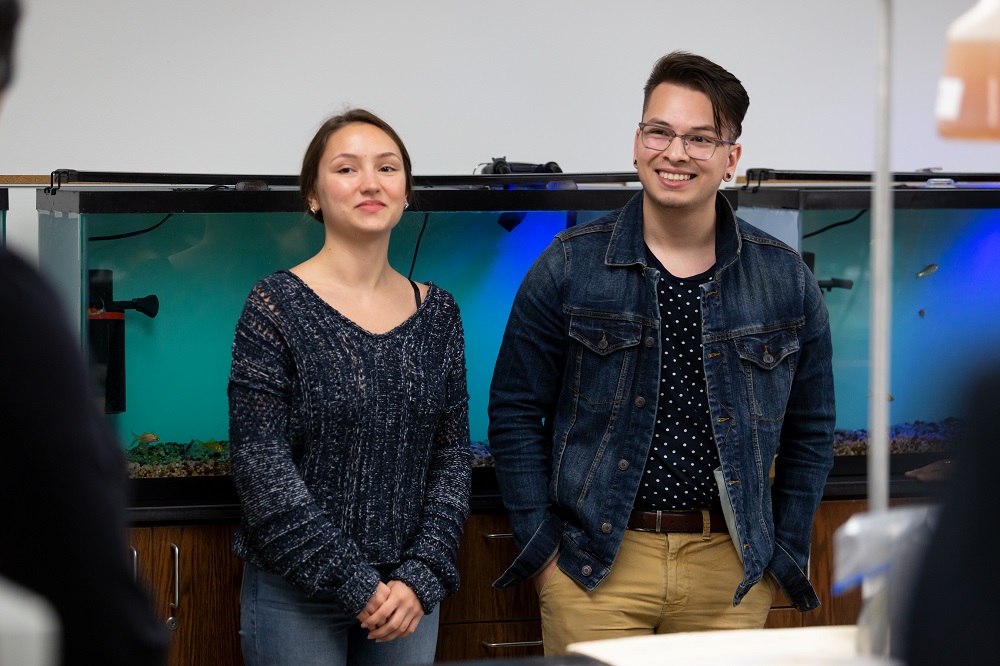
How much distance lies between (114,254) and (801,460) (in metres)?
1.60

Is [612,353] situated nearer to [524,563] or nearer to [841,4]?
[524,563]

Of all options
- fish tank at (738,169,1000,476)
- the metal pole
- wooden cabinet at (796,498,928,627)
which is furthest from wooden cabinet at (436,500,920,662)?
the metal pole

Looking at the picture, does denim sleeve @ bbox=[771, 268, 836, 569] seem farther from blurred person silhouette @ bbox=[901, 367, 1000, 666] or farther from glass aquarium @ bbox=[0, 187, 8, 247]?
glass aquarium @ bbox=[0, 187, 8, 247]

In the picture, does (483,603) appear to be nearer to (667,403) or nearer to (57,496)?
(667,403)

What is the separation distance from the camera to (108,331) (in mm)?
2691

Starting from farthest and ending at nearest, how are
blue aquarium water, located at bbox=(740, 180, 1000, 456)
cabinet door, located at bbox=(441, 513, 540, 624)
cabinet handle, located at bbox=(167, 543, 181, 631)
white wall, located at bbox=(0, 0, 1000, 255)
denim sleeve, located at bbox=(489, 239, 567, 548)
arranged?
white wall, located at bbox=(0, 0, 1000, 255)
blue aquarium water, located at bbox=(740, 180, 1000, 456)
cabinet door, located at bbox=(441, 513, 540, 624)
cabinet handle, located at bbox=(167, 543, 181, 631)
denim sleeve, located at bbox=(489, 239, 567, 548)

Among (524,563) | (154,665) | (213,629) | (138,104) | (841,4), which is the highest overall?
(841,4)

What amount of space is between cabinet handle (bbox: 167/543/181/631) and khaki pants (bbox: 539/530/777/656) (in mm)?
876

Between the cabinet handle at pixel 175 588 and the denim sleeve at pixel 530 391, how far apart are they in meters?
0.79

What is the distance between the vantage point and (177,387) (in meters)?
2.79

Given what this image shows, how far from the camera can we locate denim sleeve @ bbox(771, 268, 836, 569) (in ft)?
7.99

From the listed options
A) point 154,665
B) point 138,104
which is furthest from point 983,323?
point 154,665

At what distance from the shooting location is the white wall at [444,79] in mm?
3463

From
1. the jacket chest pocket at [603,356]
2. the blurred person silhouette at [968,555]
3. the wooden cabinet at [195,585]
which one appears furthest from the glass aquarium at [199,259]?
the blurred person silhouette at [968,555]
